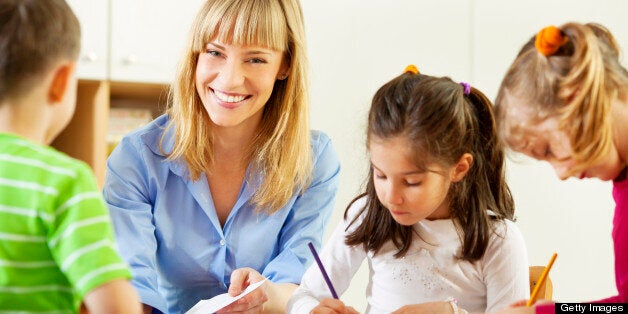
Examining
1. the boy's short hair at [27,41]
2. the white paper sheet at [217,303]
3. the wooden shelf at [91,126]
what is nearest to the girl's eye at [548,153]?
the white paper sheet at [217,303]

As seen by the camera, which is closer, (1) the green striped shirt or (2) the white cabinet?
(1) the green striped shirt

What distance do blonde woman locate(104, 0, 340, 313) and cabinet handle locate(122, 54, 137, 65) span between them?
69 cm

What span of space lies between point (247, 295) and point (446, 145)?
0.46 metres

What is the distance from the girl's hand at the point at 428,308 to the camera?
4.26 ft

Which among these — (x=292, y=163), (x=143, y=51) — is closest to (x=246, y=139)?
(x=292, y=163)

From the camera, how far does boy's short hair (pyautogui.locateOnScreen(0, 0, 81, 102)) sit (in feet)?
3.26

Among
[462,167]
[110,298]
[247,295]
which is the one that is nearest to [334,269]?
[247,295]

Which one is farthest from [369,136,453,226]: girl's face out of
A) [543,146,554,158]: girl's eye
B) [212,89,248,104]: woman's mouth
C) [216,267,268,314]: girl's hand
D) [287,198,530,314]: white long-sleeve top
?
[212,89,248,104]: woman's mouth

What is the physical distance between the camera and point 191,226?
5.78 feet

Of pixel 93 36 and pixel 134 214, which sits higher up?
pixel 93 36

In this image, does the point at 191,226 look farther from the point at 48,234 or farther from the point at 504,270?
the point at 48,234

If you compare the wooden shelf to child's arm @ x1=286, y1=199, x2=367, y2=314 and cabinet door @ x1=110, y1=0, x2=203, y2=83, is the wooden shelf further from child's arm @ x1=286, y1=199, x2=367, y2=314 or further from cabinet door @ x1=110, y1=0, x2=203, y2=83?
child's arm @ x1=286, y1=199, x2=367, y2=314

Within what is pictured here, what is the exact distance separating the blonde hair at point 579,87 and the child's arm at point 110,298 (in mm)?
601

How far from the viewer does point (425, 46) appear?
2877 mm
